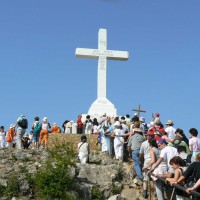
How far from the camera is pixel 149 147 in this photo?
12.5 meters

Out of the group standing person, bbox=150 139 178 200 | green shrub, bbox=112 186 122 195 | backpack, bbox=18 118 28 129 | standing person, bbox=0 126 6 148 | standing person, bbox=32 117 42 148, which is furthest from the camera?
standing person, bbox=0 126 6 148

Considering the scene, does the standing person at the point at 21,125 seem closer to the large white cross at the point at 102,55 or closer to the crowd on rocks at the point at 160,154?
the crowd on rocks at the point at 160,154

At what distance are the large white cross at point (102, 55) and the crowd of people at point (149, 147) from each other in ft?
20.3

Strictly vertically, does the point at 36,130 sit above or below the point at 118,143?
above

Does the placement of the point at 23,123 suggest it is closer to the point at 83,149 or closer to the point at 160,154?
the point at 83,149

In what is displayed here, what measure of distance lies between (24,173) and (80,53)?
1890 centimetres

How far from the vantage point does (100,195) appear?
527 inches

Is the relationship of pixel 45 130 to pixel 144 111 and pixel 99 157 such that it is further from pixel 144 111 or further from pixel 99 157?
pixel 144 111

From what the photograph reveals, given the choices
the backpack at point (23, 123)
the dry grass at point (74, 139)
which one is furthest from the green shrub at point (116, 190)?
the dry grass at point (74, 139)

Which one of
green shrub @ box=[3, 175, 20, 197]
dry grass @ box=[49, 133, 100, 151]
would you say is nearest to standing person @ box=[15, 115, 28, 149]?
dry grass @ box=[49, 133, 100, 151]

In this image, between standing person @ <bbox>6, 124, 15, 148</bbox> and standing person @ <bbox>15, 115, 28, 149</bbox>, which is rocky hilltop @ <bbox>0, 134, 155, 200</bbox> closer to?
standing person @ <bbox>15, 115, 28, 149</bbox>

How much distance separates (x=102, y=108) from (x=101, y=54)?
4.13 meters

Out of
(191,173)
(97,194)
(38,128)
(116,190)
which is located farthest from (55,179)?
(38,128)

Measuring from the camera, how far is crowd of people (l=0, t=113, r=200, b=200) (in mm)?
9266
